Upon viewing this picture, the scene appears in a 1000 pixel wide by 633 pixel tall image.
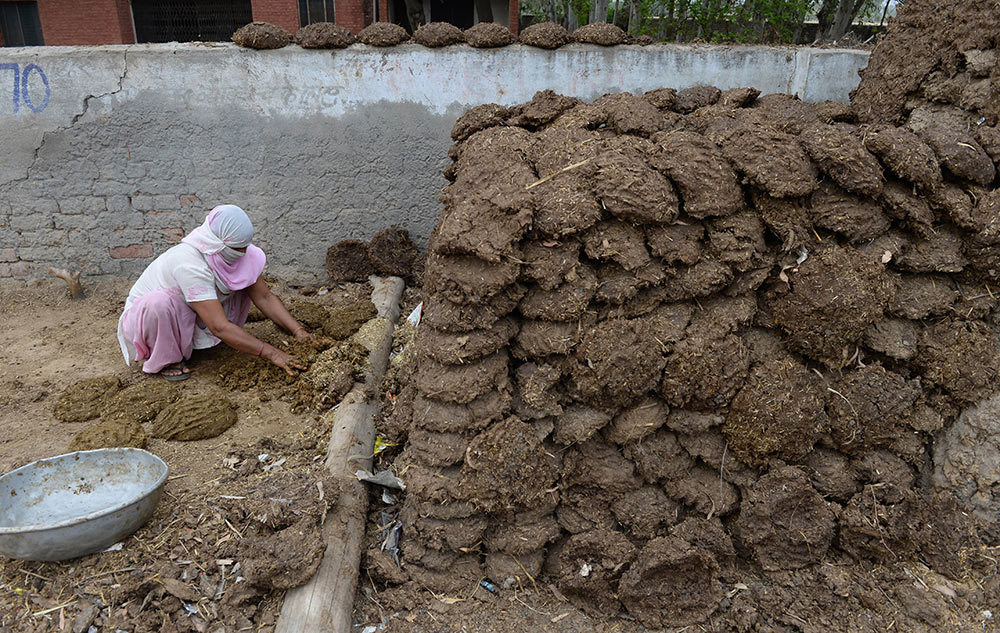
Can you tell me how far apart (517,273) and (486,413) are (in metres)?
0.61

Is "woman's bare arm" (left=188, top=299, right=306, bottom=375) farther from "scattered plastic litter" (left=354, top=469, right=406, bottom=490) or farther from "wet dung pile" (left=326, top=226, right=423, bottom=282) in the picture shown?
"wet dung pile" (left=326, top=226, right=423, bottom=282)

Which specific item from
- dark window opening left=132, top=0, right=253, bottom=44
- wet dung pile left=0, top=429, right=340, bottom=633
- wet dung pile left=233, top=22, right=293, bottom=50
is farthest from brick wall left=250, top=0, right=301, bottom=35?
wet dung pile left=0, top=429, right=340, bottom=633

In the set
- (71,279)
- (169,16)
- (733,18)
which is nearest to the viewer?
(71,279)

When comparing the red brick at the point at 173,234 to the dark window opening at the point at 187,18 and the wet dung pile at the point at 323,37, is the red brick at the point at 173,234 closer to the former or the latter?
the wet dung pile at the point at 323,37

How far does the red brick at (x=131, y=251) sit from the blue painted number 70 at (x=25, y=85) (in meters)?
1.26

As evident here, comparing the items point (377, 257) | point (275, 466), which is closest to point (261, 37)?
point (377, 257)

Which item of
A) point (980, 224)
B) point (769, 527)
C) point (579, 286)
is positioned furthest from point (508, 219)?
point (980, 224)

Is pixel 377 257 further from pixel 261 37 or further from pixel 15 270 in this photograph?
pixel 15 270

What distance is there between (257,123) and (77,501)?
350cm

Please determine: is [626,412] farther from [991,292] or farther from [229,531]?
[229,531]

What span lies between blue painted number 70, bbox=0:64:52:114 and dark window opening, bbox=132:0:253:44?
617cm

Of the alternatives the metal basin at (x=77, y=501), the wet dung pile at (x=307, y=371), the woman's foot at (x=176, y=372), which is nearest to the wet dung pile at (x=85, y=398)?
the woman's foot at (x=176, y=372)

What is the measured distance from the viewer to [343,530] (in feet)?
8.96

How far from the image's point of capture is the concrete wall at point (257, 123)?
5.18m
